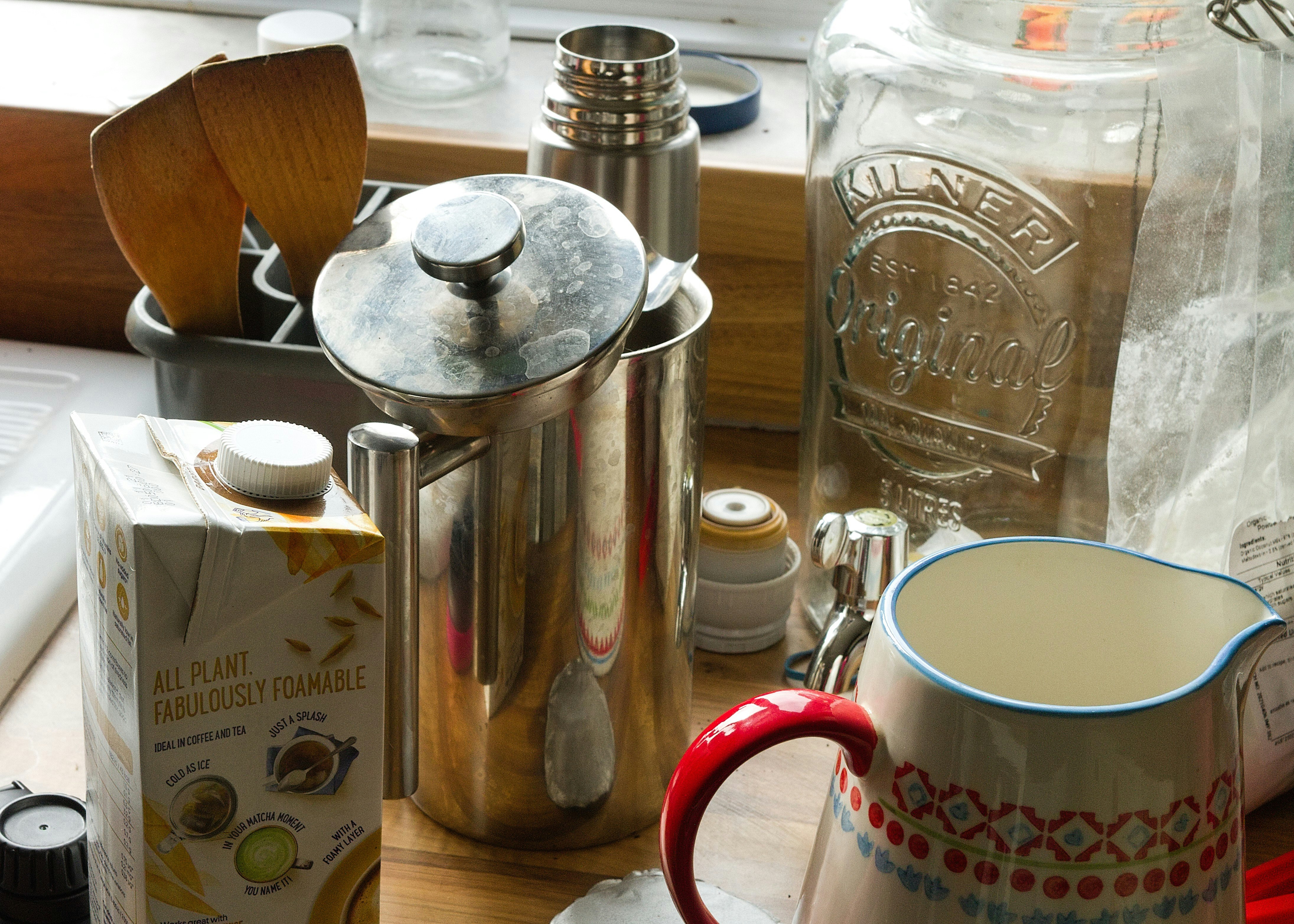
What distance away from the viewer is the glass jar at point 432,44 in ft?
2.96

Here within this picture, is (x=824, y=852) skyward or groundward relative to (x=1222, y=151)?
groundward

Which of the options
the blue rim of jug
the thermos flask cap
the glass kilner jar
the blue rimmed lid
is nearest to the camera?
the blue rim of jug

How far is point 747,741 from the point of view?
0.32 meters

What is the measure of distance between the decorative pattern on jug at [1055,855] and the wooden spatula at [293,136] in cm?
32

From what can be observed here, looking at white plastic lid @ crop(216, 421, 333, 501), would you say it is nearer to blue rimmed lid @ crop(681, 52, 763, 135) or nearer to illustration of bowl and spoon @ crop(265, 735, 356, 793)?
illustration of bowl and spoon @ crop(265, 735, 356, 793)

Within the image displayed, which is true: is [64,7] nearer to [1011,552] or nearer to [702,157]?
[702,157]

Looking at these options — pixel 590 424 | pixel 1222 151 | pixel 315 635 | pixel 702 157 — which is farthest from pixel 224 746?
pixel 702 157

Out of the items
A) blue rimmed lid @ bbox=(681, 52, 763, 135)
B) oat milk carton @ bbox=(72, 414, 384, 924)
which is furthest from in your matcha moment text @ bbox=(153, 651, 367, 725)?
blue rimmed lid @ bbox=(681, 52, 763, 135)

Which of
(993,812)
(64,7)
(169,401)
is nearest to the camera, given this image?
(993,812)

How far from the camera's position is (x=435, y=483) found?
1.39 feet

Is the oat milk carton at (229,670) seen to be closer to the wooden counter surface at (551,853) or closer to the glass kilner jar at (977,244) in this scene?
the wooden counter surface at (551,853)

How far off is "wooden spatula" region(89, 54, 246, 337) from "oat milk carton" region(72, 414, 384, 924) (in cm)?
16

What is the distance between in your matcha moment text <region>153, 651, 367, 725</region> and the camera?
325 millimetres

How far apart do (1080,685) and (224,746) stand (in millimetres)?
231
